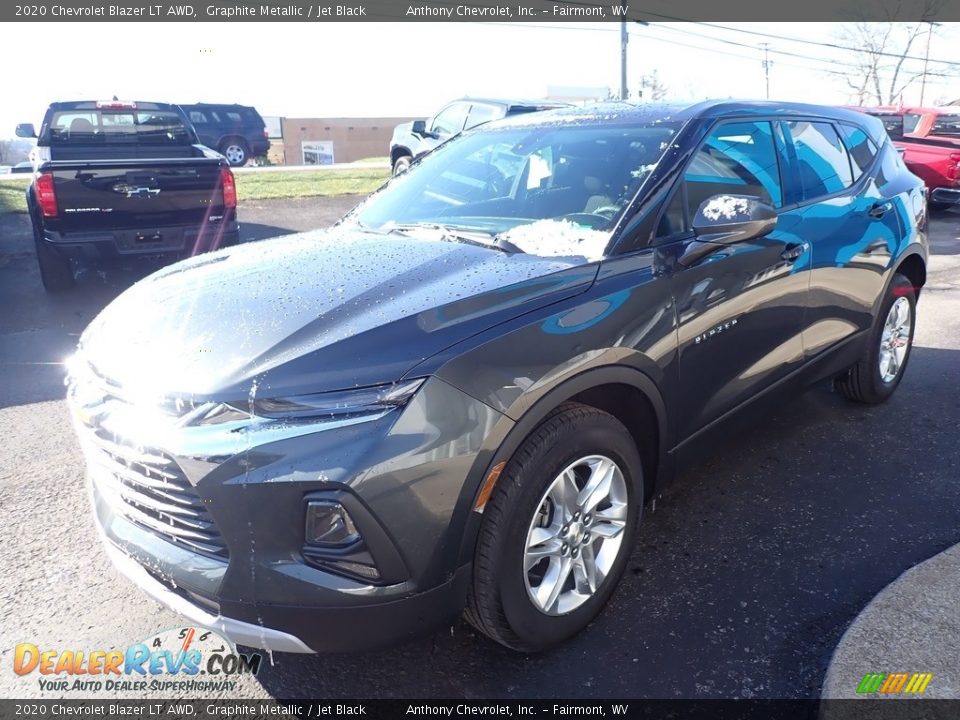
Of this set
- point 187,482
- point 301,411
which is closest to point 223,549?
point 187,482

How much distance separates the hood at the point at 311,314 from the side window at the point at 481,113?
8676 mm

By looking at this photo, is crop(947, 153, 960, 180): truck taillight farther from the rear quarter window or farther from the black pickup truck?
the black pickup truck

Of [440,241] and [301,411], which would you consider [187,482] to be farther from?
[440,241]

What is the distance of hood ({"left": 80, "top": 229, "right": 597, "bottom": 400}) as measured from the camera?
2.08 meters

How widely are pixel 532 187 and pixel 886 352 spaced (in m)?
2.75

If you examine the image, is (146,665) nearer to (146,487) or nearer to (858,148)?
(146,487)

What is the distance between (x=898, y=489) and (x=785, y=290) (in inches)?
46.5

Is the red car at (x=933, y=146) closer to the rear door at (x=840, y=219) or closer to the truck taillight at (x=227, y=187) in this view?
the rear door at (x=840, y=219)

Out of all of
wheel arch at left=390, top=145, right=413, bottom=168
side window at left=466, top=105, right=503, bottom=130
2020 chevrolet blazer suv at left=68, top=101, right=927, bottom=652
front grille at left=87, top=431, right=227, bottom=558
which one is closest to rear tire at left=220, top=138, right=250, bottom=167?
wheel arch at left=390, top=145, right=413, bottom=168

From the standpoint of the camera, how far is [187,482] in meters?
2.04

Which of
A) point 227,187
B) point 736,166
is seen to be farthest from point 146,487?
point 227,187

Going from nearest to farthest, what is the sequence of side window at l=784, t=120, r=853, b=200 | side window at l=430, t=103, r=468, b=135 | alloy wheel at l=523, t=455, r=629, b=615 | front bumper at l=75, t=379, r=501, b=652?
front bumper at l=75, t=379, r=501, b=652
alloy wheel at l=523, t=455, r=629, b=615
side window at l=784, t=120, r=853, b=200
side window at l=430, t=103, r=468, b=135

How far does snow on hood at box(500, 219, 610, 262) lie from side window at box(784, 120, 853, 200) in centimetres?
152

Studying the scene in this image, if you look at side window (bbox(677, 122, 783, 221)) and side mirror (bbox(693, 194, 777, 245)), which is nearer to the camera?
side mirror (bbox(693, 194, 777, 245))
